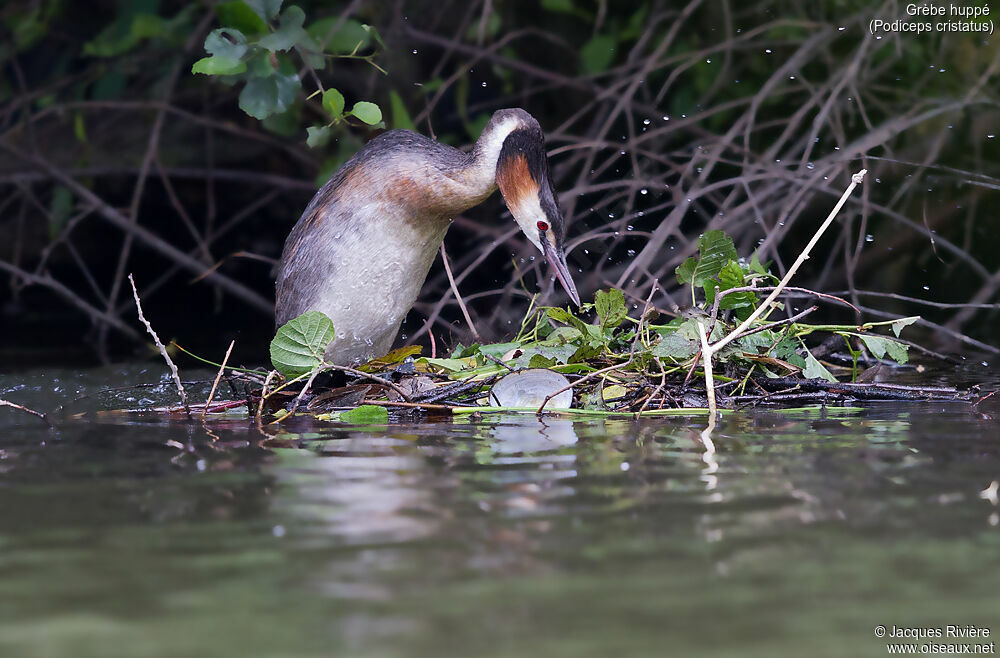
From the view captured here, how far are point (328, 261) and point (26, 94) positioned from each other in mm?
3144

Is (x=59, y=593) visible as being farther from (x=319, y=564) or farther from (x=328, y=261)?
(x=328, y=261)

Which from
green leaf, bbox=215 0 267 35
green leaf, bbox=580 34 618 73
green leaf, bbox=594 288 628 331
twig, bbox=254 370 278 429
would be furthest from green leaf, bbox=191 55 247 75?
green leaf, bbox=580 34 618 73

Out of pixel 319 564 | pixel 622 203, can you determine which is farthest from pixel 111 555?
pixel 622 203

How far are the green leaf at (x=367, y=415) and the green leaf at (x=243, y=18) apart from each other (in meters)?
1.71

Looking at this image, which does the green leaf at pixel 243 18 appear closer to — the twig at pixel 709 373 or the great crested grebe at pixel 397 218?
the great crested grebe at pixel 397 218

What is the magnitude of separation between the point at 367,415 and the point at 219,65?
1.47 metres

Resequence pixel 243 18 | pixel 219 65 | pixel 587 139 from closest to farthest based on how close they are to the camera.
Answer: pixel 219 65
pixel 243 18
pixel 587 139

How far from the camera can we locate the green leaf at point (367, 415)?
3.50 meters

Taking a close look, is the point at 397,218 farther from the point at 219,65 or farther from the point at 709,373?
the point at 709,373

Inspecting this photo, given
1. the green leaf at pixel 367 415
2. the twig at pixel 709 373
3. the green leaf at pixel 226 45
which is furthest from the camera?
the green leaf at pixel 226 45

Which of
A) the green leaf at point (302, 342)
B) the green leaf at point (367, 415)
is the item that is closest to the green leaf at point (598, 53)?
the green leaf at point (302, 342)

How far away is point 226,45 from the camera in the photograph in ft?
13.8

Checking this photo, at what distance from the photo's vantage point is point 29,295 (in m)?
9.67

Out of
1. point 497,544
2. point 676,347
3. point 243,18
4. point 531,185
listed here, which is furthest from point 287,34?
point 497,544
